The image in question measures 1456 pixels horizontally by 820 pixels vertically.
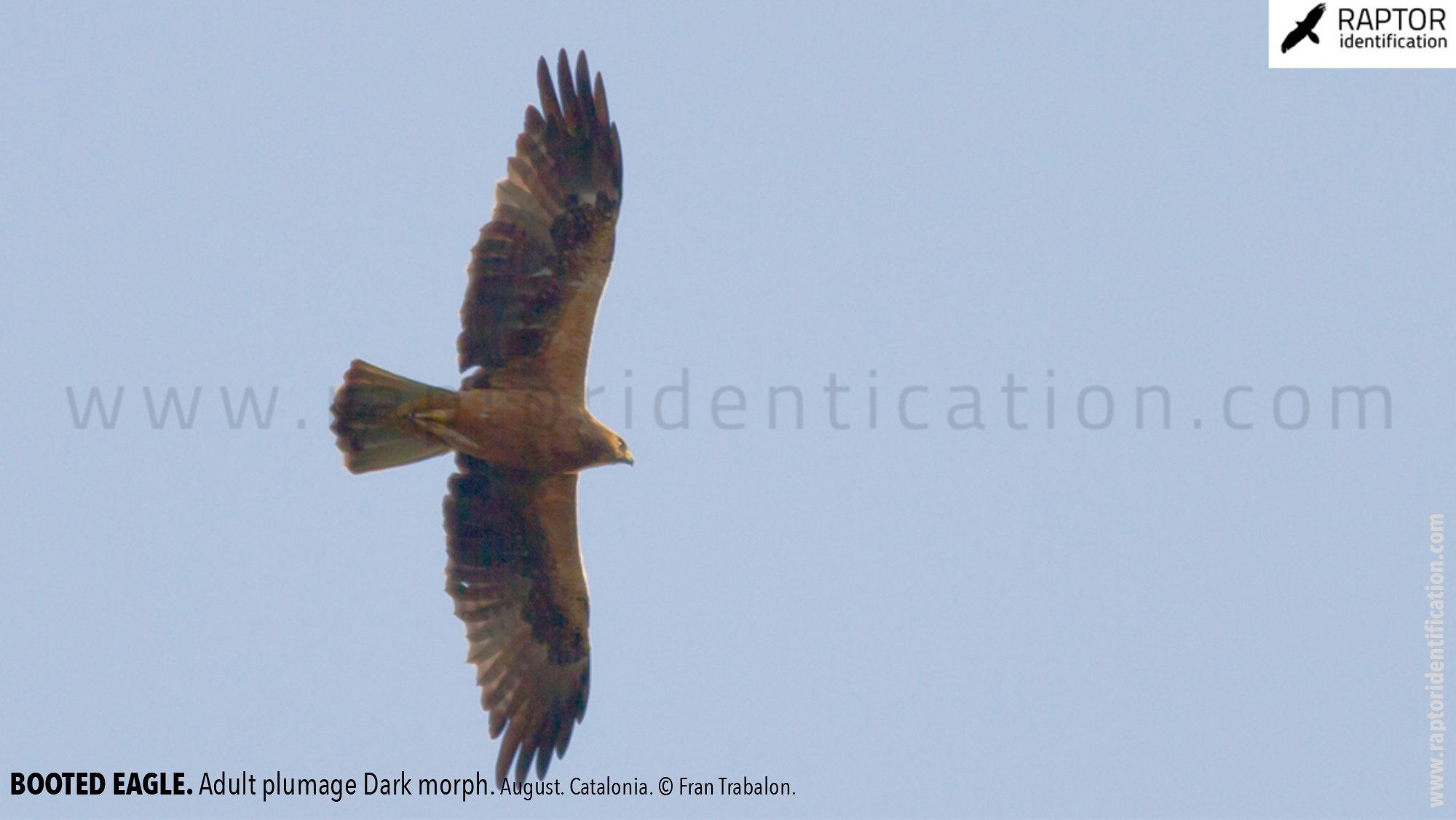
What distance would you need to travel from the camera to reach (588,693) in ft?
38.5

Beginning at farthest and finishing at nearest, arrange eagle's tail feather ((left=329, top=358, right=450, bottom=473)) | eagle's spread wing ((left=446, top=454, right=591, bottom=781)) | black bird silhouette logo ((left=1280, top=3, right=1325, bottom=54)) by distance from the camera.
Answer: black bird silhouette logo ((left=1280, top=3, right=1325, bottom=54)) < eagle's spread wing ((left=446, top=454, right=591, bottom=781)) < eagle's tail feather ((left=329, top=358, right=450, bottom=473))

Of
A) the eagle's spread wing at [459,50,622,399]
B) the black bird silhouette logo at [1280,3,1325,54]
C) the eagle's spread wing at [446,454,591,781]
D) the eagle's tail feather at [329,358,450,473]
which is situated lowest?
the eagle's spread wing at [446,454,591,781]

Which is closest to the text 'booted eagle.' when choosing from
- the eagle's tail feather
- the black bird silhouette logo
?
the eagle's tail feather

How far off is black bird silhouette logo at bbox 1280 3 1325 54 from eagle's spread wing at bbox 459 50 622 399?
6.95 m

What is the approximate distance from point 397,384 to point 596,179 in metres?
1.97

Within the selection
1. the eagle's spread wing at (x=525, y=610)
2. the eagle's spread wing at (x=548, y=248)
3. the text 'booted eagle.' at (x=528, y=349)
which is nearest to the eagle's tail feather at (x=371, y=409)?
the text 'booted eagle.' at (x=528, y=349)

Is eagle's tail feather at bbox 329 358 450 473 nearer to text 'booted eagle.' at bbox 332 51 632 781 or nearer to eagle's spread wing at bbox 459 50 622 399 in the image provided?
text 'booted eagle.' at bbox 332 51 632 781

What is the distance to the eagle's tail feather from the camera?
10.7 metres

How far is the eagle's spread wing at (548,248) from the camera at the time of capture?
10.7 meters

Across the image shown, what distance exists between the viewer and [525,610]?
11.7m

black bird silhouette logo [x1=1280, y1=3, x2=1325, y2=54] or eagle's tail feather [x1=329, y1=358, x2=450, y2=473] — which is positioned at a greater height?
black bird silhouette logo [x1=1280, y1=3, x2=1325, y2=54]

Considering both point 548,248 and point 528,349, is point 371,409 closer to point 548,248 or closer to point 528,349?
point 528,349

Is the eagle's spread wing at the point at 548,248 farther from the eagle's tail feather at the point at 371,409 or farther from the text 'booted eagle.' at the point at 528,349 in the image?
the eagle's tail feather at the point at 371,409

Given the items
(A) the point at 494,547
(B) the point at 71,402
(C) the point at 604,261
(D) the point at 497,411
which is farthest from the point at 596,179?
(B) the point at 71,402
